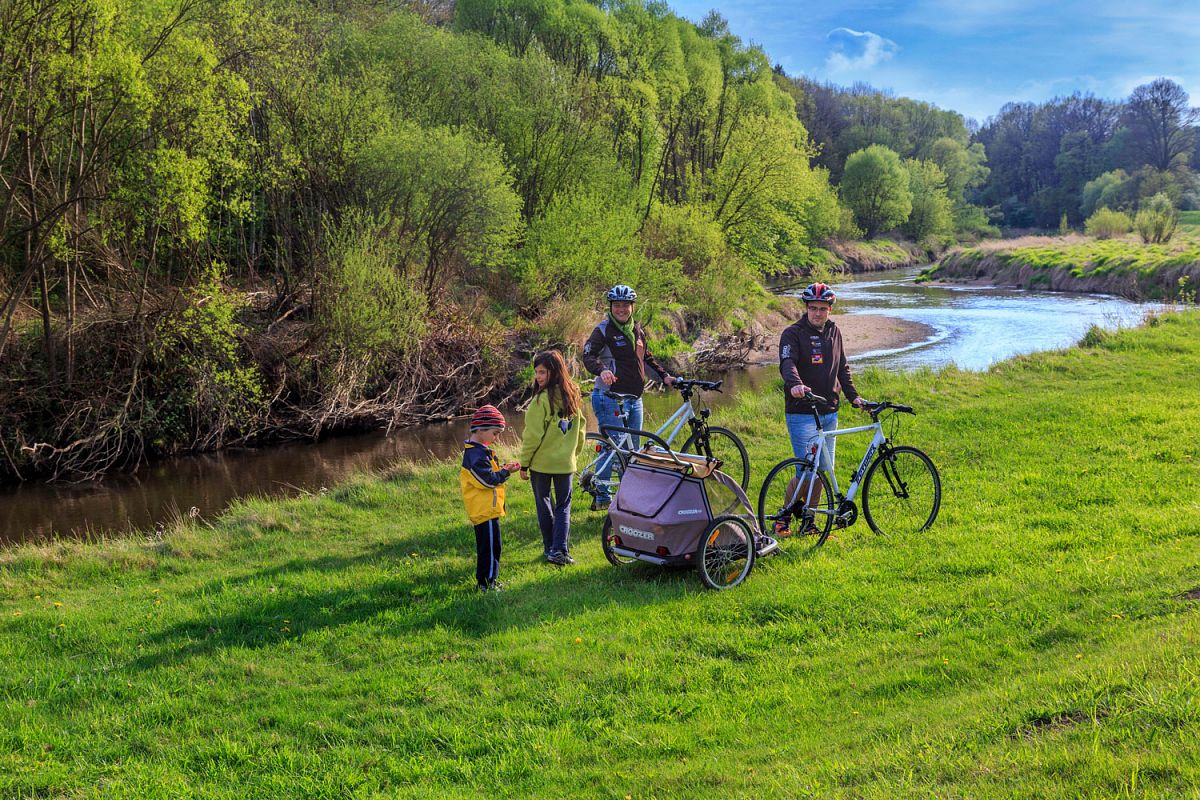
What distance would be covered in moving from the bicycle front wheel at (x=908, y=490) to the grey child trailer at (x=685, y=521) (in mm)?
1707

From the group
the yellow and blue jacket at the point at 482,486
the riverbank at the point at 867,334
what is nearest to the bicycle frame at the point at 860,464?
the yellow and blue jacket at the point at 482,486

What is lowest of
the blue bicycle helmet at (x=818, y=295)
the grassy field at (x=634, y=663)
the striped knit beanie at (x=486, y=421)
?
the grassy field at (x=634, y=663)

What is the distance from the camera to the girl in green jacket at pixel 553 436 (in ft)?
26.1

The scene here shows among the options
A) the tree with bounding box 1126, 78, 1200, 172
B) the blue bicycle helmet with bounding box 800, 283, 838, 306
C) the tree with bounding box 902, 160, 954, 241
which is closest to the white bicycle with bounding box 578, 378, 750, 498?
the blue bicycle helmet with bounding box 800, 283, 838, 306

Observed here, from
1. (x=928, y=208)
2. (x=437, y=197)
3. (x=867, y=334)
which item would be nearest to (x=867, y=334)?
(x=867, y=334)

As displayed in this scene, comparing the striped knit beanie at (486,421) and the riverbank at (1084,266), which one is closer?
the striped knit beanie at (486,421)

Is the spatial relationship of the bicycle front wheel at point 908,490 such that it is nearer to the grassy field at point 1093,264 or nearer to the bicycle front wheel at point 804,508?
the bicycle front wheel at point 804,508

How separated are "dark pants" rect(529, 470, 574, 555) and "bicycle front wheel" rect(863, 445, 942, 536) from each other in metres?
3.02

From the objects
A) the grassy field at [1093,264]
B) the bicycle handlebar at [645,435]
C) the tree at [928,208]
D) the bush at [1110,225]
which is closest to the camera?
the bicycle handlebar at [645,435]

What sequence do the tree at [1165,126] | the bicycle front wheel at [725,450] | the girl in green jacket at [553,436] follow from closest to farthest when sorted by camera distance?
the girl in green jacket at [553,436]
the bicycle front wheel at [725,450]
the tree at [1165,126]

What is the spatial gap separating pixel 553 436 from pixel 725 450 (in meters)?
4.36

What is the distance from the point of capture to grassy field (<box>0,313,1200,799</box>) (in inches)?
172

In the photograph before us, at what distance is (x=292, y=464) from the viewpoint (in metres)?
19.1

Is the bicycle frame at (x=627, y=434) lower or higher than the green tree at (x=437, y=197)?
lower
